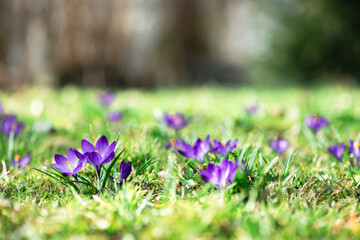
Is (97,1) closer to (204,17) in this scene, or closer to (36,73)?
(36,73)

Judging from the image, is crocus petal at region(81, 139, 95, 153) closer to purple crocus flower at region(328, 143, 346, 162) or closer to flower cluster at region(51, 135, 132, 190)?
flower cluster at region(51, 135, 132, 190)

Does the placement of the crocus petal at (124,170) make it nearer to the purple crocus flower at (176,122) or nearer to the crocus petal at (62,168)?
the crocus petal at (62,168)

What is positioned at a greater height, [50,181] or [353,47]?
[353,47]

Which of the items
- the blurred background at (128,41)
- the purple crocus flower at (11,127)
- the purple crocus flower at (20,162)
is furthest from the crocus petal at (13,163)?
the blurred background at (128,41)

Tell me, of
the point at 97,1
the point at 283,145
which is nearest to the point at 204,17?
the point at 97,1

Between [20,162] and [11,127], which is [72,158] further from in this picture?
[11,127]

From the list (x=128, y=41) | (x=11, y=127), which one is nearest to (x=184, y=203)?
(x=11, y=127)
